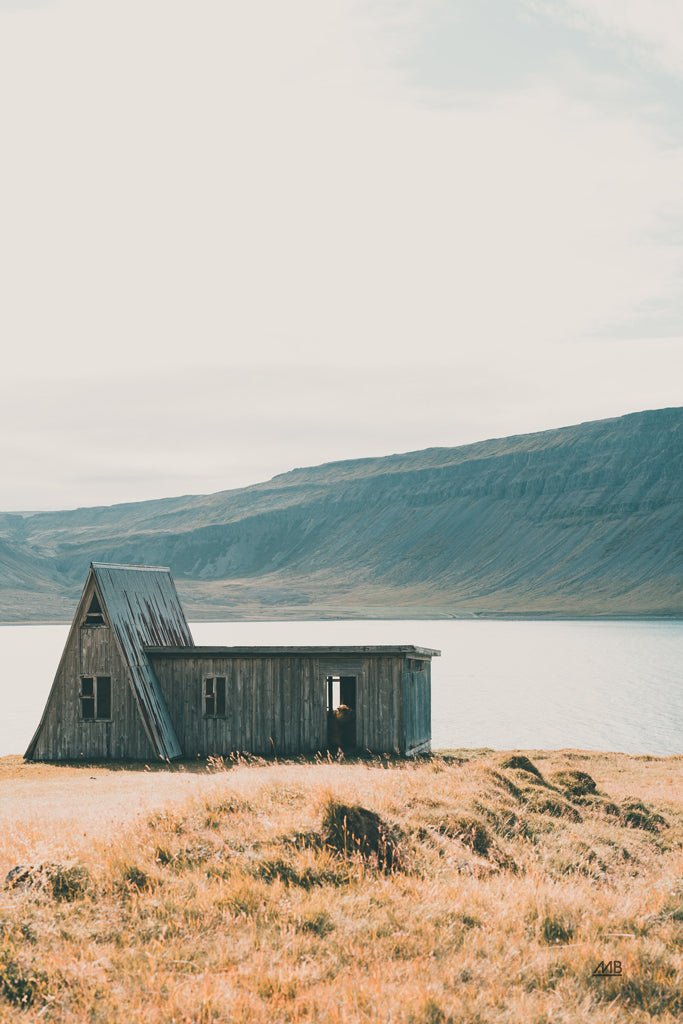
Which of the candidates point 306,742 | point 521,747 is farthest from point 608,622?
point 306,742

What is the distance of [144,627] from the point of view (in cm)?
3544

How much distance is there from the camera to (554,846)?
15.0 m

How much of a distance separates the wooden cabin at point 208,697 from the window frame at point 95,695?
36 mm

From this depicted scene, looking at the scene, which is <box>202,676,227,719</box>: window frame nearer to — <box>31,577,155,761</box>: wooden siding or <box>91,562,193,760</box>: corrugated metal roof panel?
<box>91,562,193,760</box>: corrugated metal roof panel

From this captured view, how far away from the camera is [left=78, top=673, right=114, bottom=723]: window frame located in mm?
33438

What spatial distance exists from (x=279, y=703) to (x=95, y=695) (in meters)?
6.68

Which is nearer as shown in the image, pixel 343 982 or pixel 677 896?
pixel 343 982

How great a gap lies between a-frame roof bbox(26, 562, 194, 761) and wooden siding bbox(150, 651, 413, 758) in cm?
94

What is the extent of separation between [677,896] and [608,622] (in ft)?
646

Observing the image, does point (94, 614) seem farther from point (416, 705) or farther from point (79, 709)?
point (416, 705)

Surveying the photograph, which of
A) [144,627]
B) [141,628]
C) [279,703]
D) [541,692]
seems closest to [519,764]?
[279,703]

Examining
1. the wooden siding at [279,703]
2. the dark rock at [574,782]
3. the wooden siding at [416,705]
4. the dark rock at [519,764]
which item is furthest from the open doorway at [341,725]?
the dark rock at [574,782]

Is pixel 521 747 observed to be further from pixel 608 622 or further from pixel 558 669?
pixel 608 622

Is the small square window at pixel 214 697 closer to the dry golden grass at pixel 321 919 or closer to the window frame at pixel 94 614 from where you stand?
the window frame at pixel 94 614
